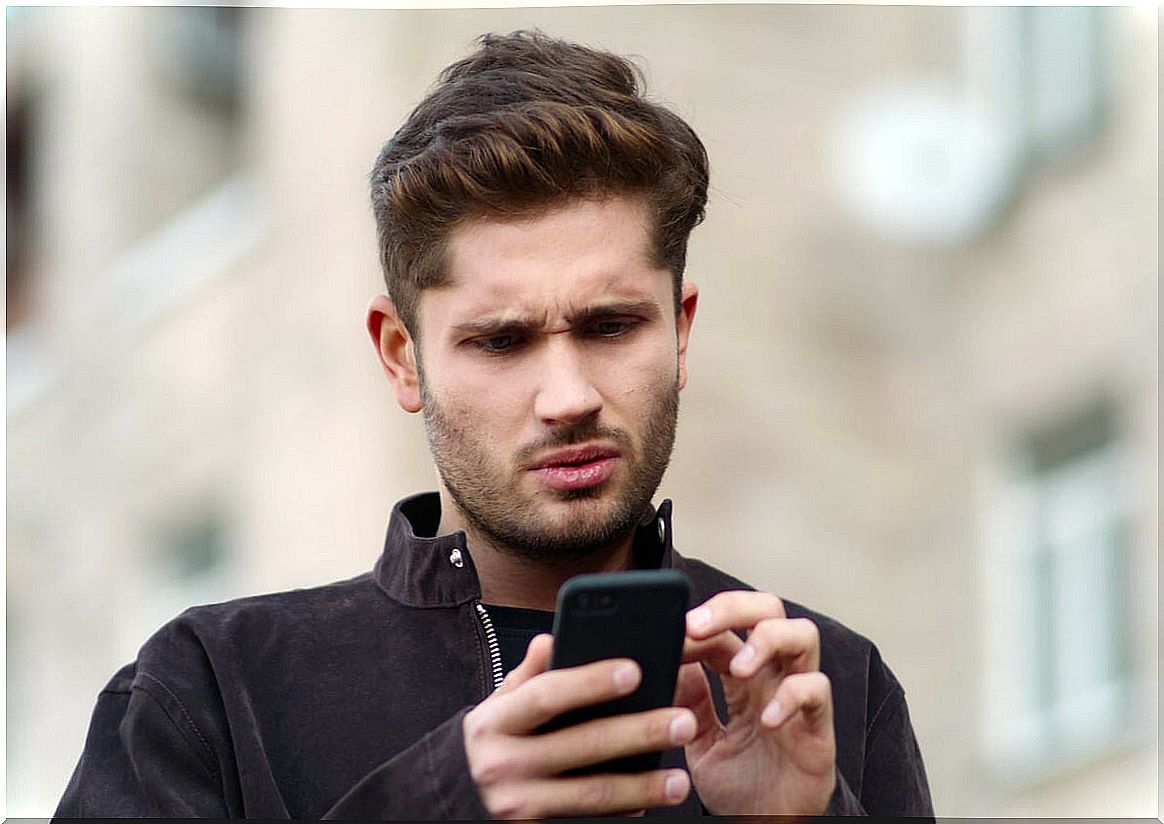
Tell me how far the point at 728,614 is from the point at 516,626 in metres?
0.33

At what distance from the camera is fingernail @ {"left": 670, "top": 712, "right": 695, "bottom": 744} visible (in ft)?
4.19

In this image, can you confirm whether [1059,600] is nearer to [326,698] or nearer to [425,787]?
[326,698]

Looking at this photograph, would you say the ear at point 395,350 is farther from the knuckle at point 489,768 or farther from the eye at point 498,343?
the knuckle at point 489,768

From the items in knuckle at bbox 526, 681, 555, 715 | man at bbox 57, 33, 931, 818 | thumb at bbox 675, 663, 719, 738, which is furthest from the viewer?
man at bbox 57, 33, 931, 818

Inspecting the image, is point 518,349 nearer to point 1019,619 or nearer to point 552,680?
point 552,680

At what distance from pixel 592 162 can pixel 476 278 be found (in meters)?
0.13

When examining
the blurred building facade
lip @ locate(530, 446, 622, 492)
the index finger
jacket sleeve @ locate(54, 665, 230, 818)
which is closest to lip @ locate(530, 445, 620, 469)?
lip @ locate(530, 446, 622, 492)

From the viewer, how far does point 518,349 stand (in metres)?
1.54

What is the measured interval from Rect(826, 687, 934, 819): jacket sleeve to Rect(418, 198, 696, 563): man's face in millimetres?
289

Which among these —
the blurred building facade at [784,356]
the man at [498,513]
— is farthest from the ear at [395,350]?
the blurred building facade at [784,356]

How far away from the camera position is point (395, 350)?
1.69 metres

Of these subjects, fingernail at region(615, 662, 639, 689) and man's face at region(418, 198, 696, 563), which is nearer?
fingernail at region(615, 662, 639, 689)

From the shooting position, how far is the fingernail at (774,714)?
1.33 m

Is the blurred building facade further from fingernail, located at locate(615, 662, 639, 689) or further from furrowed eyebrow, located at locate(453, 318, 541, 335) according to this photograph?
fingernail, located at locate(615, 662, 639, 689)
